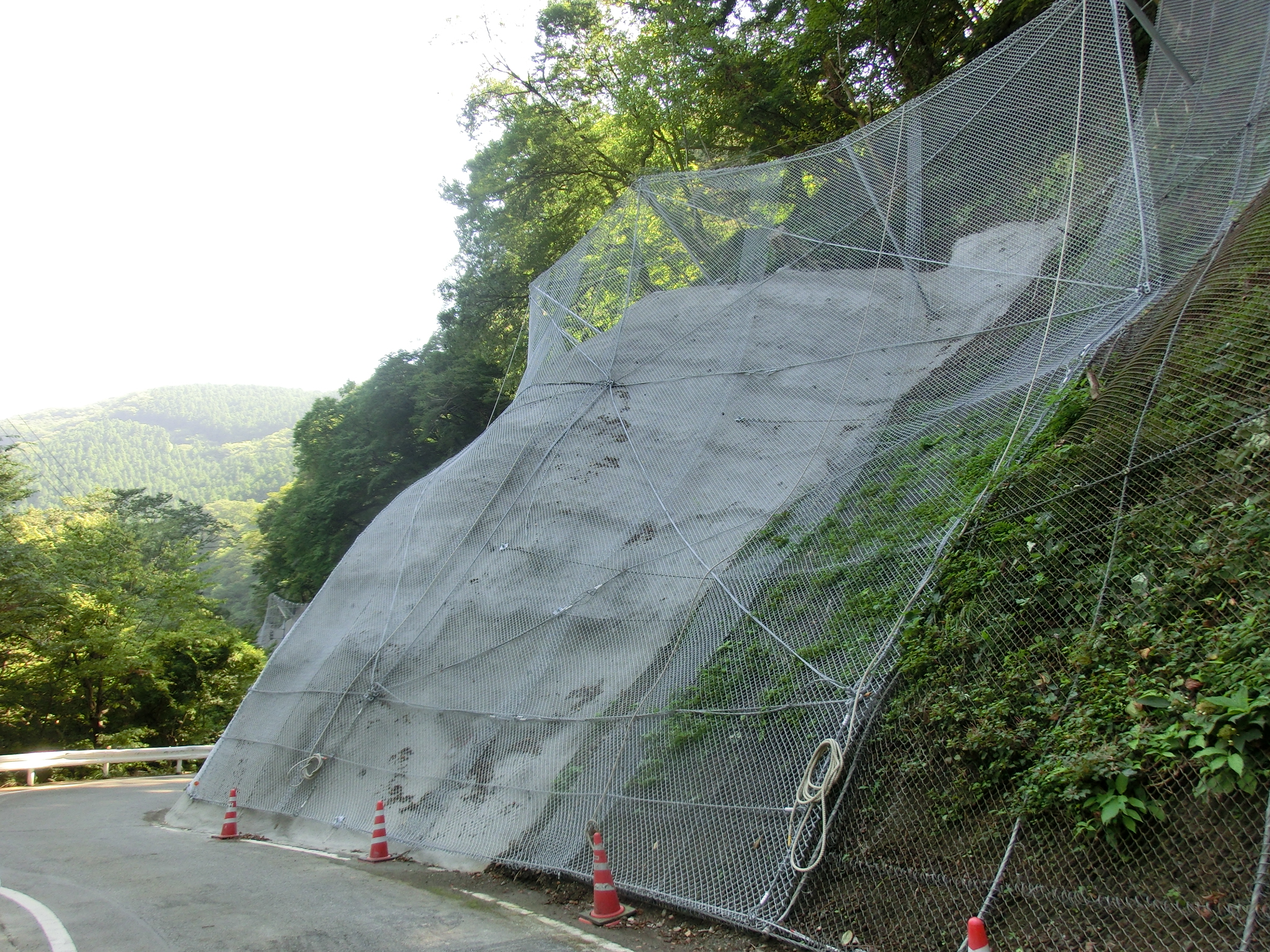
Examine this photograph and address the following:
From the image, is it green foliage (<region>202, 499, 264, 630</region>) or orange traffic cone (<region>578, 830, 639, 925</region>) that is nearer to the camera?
orange traffic cone (<region>578, 830, 639, 925</region>)

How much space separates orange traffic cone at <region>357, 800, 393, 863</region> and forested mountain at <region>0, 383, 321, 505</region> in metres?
94.0

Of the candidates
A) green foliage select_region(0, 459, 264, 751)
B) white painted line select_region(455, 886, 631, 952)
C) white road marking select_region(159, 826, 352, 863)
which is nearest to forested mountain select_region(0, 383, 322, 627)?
green foliage select_region(0, 459, 264, 751)

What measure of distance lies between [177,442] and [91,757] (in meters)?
161

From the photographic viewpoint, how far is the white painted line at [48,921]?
4.39m

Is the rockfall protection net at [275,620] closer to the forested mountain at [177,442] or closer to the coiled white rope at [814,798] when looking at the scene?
the coiled white rope at [814,798]

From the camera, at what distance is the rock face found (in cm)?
654

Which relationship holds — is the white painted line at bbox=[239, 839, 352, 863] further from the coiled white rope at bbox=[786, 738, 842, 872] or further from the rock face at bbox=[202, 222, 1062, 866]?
the coiled white rope at bbox=[786, 738, 842, 872]

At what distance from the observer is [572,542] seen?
812 cm

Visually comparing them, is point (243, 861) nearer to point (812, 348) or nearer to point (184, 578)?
point (812, 348)

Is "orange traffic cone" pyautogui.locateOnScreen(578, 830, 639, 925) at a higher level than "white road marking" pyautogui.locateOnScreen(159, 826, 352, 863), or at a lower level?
higher

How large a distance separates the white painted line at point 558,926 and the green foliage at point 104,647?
48.8ft

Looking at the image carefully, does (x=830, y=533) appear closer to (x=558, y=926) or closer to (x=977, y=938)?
(x=558, y=926)

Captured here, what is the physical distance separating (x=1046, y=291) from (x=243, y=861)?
27.3 ft

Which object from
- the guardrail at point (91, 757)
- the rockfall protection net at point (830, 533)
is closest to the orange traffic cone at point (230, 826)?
the rockfall protection net at point (830, 533)
